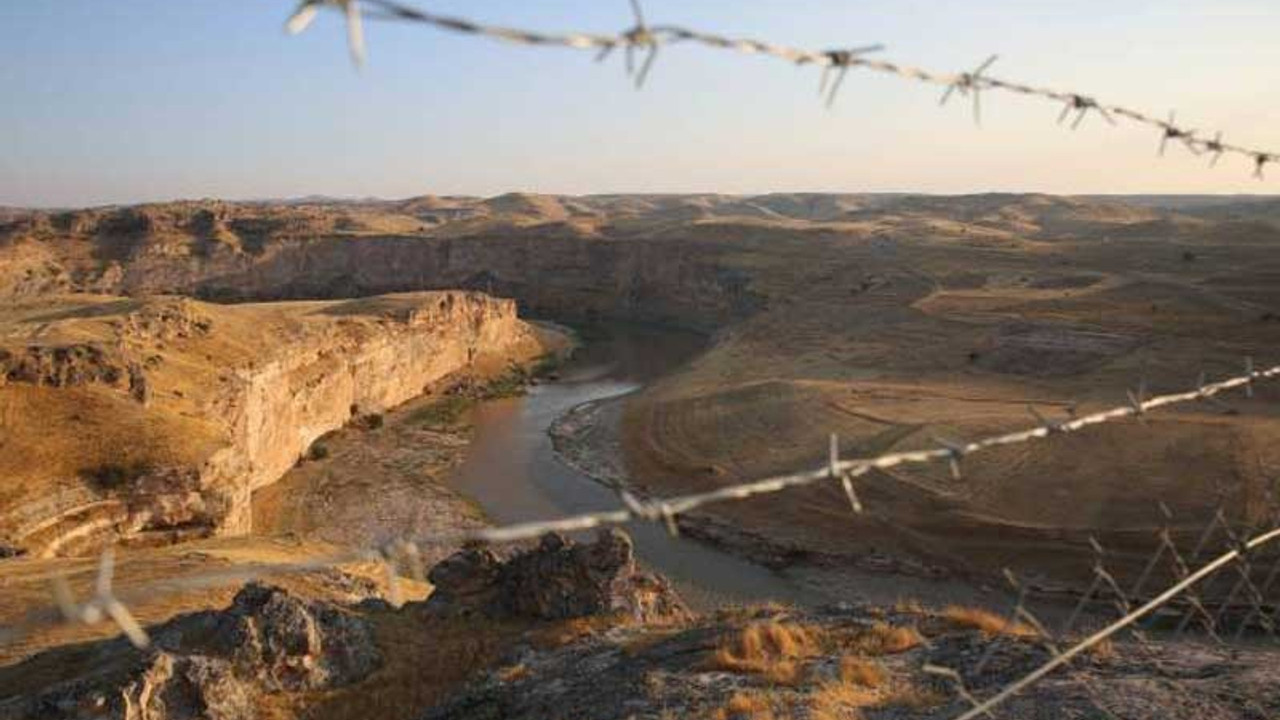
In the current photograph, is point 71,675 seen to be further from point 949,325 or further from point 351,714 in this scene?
point 949,325

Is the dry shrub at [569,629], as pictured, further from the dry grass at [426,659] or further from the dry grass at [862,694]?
the dry grass at [862,694]

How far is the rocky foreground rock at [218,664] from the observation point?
27.1 ft

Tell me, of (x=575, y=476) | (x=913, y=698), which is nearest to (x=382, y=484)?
(x=575, y=476)

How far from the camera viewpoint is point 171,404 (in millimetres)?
23453

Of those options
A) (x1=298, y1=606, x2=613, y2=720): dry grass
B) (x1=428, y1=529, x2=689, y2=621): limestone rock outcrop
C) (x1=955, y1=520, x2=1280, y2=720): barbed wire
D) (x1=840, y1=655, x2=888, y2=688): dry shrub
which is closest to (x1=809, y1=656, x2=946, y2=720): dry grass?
(x1=840, y1=655, x2=888, y2=688): dry shrub

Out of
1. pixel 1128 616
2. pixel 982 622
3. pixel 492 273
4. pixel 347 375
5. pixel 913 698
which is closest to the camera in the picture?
pixel 1128 616

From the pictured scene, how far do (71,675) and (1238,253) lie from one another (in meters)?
53.2

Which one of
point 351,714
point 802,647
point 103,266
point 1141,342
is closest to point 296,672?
point 351,714

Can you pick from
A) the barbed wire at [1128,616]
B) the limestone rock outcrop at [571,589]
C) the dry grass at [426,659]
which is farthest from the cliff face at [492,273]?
the barbed wire at [1128,616]

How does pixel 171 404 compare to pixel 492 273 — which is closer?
pixel 171 404

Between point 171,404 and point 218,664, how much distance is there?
1626 cm

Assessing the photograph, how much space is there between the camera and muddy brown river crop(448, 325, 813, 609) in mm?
20750

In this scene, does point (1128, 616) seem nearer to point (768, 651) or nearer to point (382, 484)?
point (768, 651)

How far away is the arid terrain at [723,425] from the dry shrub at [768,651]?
5 centimetres
